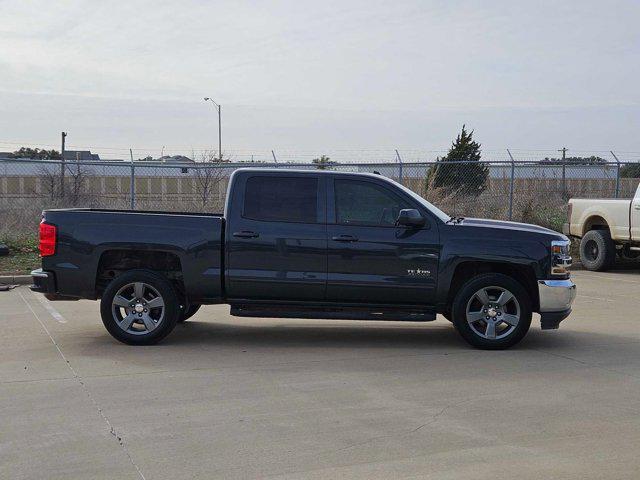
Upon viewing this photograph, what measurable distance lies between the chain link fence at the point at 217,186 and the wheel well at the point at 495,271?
360 inches

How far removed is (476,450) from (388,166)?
50.7ft

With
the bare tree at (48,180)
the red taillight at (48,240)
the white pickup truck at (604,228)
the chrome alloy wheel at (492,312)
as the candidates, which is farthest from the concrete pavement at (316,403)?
the bare tree at (48,180)

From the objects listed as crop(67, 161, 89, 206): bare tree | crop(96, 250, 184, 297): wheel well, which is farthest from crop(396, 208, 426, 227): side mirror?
crop(67, 161, 89, 206): bare tree

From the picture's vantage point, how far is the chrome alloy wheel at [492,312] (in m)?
8.42

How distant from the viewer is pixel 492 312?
8.47 m

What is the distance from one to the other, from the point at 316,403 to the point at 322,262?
7.83ft

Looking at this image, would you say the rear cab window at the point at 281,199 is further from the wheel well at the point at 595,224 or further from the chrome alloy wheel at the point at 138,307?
the wheel well at the point at 595,224

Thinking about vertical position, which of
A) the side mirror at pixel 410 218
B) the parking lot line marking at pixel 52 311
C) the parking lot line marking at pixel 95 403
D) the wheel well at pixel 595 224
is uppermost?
the side mirror at pixel 410 218

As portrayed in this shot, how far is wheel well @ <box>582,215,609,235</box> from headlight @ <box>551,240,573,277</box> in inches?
365

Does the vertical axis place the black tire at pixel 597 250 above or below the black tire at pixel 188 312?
above

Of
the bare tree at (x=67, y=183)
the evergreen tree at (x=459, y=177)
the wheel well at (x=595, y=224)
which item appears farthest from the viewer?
the evergreen tree at (x=459, y=177)

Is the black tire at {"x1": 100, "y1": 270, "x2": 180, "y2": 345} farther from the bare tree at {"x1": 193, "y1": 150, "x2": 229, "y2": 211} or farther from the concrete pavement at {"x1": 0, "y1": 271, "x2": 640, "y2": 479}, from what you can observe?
the bare tree at {"x1": 193, "y1": 150, "x2": 229, "y2": 211}

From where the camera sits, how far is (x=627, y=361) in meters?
7.91

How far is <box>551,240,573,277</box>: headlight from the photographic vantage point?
8445 millimetres
